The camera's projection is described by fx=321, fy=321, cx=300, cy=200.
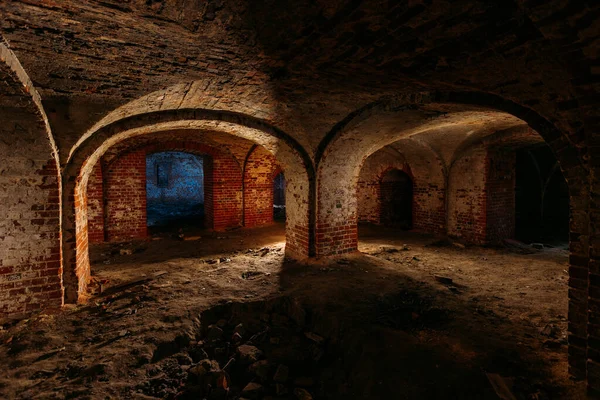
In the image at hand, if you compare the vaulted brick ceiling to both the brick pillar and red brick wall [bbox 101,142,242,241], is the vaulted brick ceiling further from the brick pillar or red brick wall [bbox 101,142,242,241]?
the brick pillar

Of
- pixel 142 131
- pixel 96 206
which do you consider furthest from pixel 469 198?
pixel 96 206

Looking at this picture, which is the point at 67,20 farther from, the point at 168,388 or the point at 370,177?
the point at 370,177

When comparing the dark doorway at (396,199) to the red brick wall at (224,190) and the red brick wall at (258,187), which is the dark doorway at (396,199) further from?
the red brick wall at (224,190)

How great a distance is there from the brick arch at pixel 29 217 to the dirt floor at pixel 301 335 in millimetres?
330

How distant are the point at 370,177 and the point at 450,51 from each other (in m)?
8.28

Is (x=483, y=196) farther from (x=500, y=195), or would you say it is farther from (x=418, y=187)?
(x=418, y=187)

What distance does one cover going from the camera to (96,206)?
7668 mm

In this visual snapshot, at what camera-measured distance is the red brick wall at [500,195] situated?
7496 mm

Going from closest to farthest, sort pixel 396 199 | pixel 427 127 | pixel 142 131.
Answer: pixel 142 131, pixel 427 127, pixel 396 199

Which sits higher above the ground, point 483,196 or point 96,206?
point 483,196

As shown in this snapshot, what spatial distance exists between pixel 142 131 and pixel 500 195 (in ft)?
25.9

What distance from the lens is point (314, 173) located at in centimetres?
582

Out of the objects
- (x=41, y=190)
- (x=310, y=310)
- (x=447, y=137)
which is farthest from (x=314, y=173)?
(x=41, y=190)

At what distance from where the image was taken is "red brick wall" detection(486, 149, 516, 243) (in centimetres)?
750
